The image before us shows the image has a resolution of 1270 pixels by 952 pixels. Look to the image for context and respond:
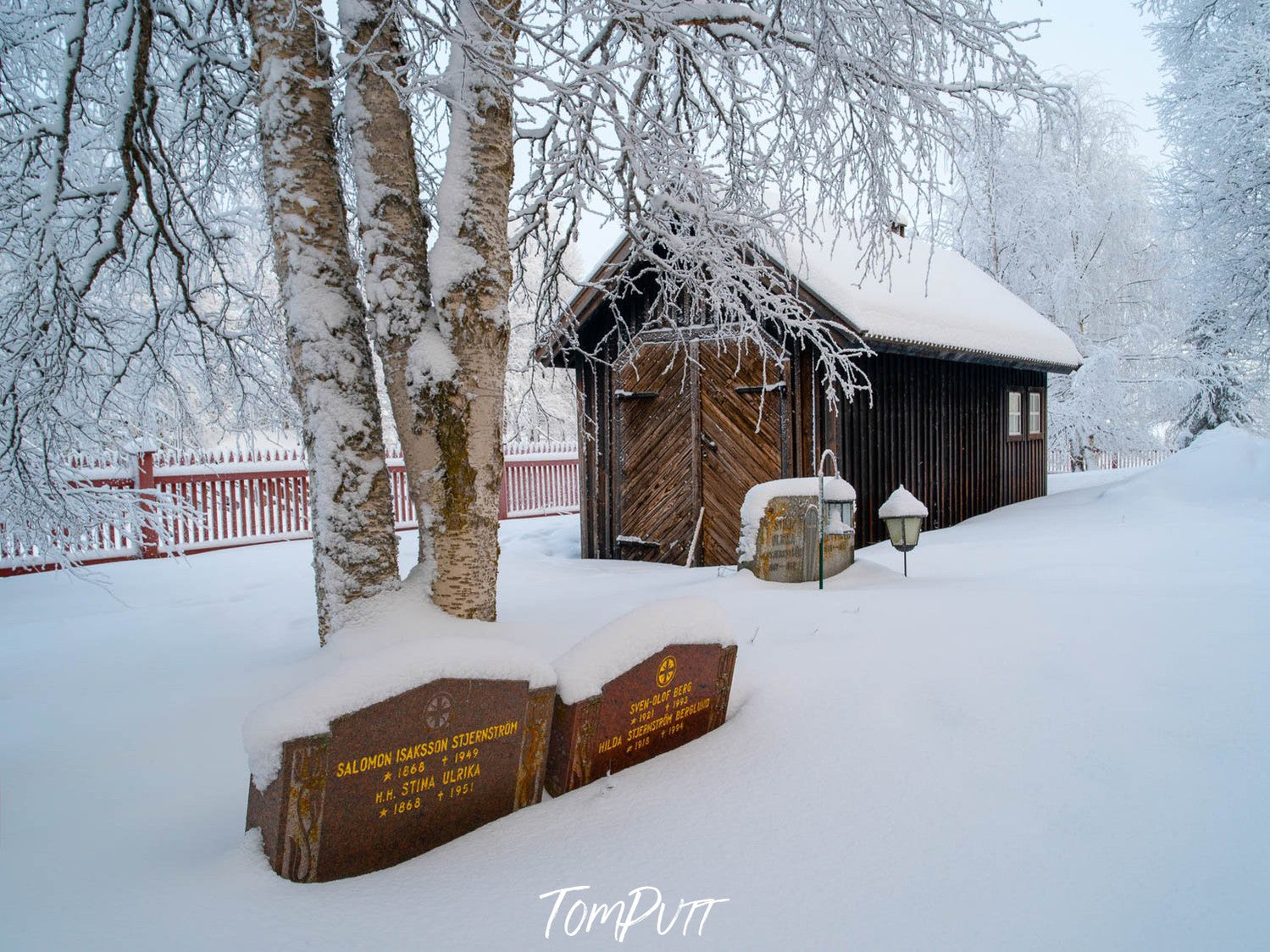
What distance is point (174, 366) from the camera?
994 cm

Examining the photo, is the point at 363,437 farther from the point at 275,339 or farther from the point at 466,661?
the point at 275,339

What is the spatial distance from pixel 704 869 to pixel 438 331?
9.28ft

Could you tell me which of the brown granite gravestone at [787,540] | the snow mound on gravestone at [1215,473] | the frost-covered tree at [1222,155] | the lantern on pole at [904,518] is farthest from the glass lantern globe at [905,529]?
the frost-covered tree at [1222,155]

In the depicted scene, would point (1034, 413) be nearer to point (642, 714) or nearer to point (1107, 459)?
point (642, 714)

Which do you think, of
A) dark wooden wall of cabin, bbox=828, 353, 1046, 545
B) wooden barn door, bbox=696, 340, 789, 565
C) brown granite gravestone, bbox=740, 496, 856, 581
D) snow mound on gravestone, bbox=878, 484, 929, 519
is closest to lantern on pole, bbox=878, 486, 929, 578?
snow mound on gravestone, bbox=878, 484, 929, 519

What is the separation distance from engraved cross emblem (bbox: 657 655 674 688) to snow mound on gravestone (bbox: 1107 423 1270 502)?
12558mm

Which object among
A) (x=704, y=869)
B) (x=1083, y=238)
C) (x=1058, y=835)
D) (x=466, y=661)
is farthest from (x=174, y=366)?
(x=1083, y=238)

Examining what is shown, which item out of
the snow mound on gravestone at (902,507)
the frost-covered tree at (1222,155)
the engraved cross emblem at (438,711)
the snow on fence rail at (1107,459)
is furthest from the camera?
the snow on fence rail at (1107,459)

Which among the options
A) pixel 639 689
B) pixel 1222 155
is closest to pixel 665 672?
pixel 639 689

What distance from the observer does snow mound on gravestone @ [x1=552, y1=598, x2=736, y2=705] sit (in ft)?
10.5

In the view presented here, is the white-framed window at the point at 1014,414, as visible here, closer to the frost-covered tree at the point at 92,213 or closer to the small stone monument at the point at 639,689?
the frost-covered tree at the point at 92,213

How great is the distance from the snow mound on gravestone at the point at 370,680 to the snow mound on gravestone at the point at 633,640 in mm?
147

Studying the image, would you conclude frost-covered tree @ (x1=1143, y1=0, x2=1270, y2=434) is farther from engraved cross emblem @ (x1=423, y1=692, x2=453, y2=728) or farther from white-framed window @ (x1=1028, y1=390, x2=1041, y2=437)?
engraved cross emblem @ (x1=423, y1=692, x2=453, y2=728)

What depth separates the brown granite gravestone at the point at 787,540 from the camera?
659 centimetres
